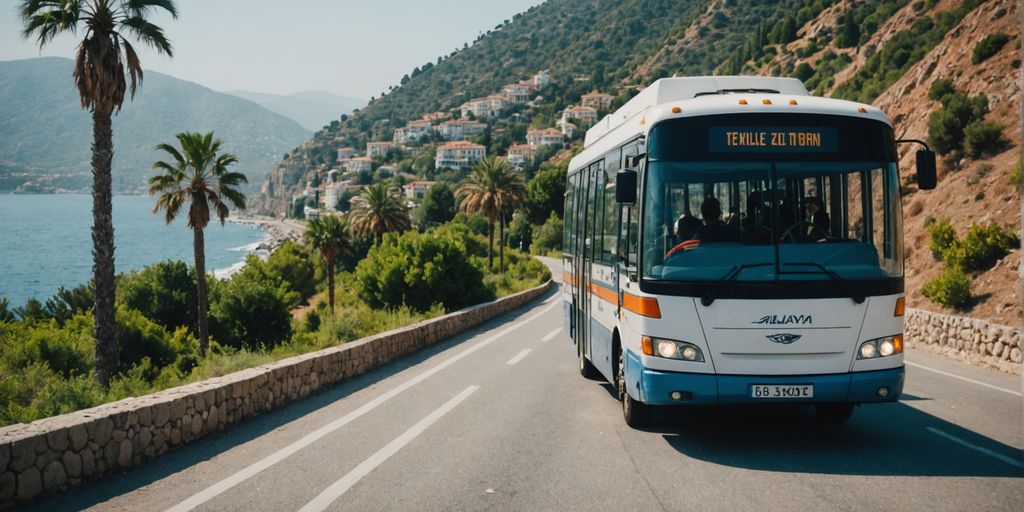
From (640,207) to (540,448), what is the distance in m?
2.50

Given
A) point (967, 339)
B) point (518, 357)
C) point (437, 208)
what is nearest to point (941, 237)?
point (967, 339)

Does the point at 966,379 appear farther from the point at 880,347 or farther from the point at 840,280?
the point at 840,280

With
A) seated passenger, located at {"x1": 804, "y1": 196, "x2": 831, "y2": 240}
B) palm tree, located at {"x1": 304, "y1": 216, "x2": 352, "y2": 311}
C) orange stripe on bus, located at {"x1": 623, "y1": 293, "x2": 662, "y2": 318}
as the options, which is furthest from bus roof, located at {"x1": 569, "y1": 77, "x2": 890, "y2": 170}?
palm tree, located at {"x1": 304, "y1": 216, "x2": 352, "y2": 311}

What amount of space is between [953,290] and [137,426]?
19.2 m

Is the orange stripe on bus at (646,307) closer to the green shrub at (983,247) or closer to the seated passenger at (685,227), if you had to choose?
the seated passenger at (685,227)

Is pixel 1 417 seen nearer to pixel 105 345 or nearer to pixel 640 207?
pixel 640 207

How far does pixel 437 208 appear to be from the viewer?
13625cm

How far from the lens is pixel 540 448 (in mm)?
7156

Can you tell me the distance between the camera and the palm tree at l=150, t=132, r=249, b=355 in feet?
112

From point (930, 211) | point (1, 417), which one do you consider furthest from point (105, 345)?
point (930, 211)

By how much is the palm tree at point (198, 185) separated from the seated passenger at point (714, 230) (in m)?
31.1

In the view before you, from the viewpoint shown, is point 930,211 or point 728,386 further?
point 930,211

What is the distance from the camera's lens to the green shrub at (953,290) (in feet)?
62.5

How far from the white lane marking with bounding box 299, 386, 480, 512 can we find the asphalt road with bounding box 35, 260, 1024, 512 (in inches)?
0.7
